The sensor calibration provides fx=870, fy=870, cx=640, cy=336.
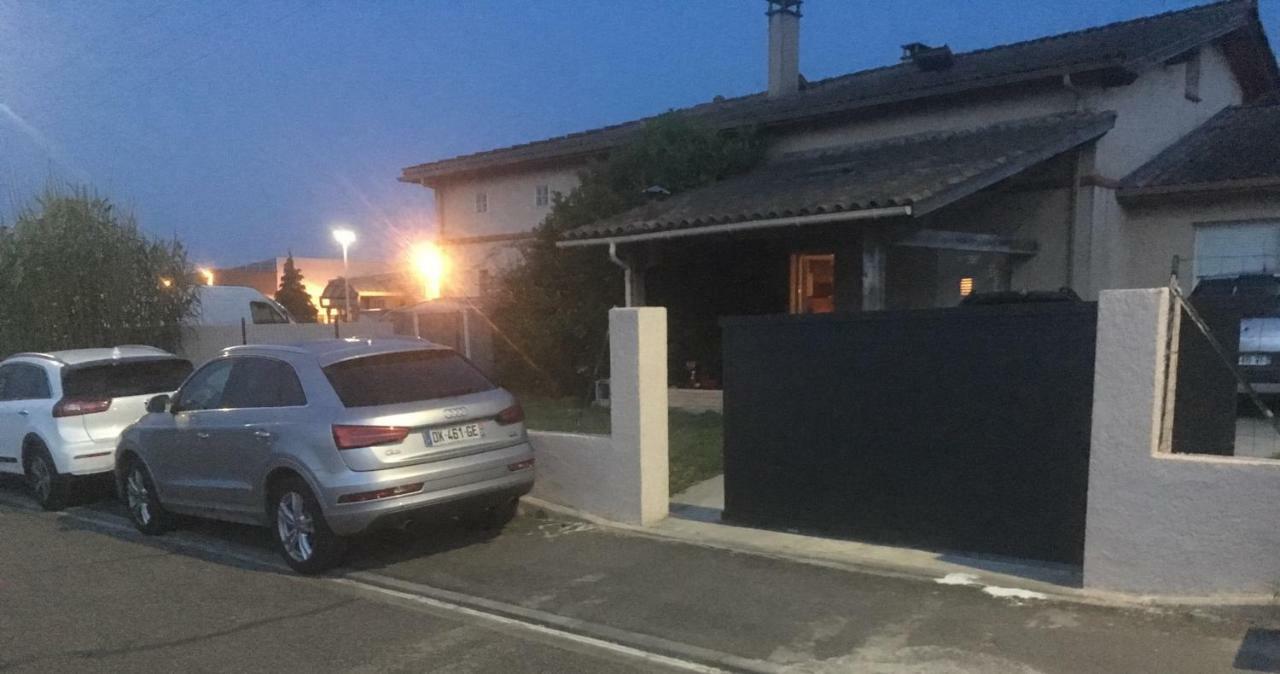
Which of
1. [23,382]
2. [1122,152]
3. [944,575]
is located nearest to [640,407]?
[944,575]

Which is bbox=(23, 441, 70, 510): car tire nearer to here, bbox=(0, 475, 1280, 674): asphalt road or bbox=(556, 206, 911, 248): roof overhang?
bbox=(0, 475, 1280, 674): asphalt road

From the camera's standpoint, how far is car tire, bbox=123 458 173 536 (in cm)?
779

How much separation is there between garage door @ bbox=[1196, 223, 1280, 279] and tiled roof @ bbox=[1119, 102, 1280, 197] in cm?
73

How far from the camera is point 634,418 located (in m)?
7.10

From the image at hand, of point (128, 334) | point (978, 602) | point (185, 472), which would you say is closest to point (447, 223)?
point (128, 334)

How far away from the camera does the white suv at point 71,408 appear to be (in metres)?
8.88

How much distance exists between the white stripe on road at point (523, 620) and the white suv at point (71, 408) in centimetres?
229

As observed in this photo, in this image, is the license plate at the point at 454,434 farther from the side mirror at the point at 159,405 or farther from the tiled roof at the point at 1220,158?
the tiled roof at the point at 1220,158

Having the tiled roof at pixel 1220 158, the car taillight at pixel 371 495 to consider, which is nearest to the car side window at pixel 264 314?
the car taillight at pixel 371 495

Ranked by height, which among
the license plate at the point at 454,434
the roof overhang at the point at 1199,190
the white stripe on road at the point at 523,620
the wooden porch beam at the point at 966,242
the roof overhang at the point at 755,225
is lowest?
the white stripe on road at the point at 523,620

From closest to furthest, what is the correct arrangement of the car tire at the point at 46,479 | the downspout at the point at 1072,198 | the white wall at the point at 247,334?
the car tire at the point at 46,479, the downspout at the point at 1072,198, the white wall at the point at 247,334

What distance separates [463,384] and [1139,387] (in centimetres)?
464

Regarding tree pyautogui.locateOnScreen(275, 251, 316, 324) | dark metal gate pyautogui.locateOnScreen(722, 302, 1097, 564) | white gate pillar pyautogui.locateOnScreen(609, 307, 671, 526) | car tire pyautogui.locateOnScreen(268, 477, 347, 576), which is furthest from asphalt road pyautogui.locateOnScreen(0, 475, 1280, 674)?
tree pyautogui.locateOnScreen(275, 251, 316, 324)

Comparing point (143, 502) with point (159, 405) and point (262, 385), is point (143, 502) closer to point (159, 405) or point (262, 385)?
point (159, 405)
